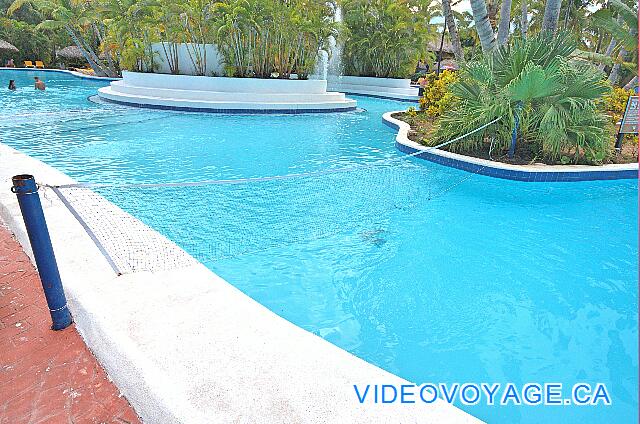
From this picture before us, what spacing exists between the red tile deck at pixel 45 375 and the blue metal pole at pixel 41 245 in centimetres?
15

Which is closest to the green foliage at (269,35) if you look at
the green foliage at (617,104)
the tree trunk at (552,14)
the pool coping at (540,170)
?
the tree trunk at (552,14)

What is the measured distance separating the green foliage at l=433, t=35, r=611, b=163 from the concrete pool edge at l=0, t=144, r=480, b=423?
7016 millimetres

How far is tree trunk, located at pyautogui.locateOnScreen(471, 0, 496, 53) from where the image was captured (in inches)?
399

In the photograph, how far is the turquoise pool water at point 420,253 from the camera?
342 cm

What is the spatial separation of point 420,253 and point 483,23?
25.4 feet

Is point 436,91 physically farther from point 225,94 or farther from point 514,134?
point 225,94

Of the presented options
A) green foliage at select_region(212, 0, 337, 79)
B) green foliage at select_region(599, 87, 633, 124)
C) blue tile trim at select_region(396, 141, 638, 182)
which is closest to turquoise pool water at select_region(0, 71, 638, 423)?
blue tile trim at select_region(396, 141, 638, 182)

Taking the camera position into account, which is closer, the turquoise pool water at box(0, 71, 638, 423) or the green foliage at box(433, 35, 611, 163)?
the turquoise pool water at box(0, 71, 638, 423)

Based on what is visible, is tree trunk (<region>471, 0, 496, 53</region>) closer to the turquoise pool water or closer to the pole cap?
→ the turquoise pool water

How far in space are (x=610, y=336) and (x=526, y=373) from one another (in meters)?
1.09

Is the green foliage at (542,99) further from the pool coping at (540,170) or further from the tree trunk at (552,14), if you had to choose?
the tree trunk at (552,14)

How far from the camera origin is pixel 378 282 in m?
4.47

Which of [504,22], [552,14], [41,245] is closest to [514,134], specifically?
[552,14]

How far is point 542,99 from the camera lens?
26.7 ft
